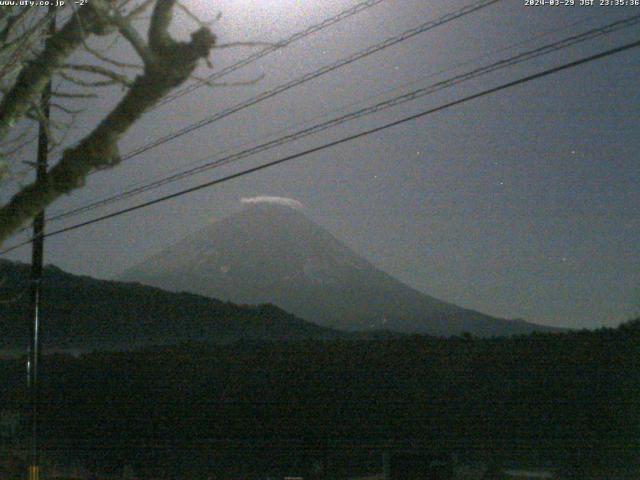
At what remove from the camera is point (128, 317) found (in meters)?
32.1

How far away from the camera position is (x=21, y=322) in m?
30.3

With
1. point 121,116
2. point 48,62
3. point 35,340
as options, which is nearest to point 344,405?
point 35,340

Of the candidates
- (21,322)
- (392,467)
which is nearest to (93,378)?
(21,322)

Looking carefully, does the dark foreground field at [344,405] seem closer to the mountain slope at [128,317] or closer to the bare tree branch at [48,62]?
the mountain slope at [128,317]

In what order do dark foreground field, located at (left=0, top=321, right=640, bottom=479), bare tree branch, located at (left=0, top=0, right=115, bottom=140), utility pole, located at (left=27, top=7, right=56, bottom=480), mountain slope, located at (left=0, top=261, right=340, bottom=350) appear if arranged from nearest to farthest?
1. bare tree branch, located at (left=0, top=0, right=115, bottom=140)
2. utility pole, located at (left=27, top=7, right=56, bottom=480)
3. dark foreground field, located at (left=0, top=321, right=640, bottom=479)
4. mountain slope, located at (left=0, top=261, right=340, bottom=350)

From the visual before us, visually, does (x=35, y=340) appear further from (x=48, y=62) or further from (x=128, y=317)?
(x=128, y=317)

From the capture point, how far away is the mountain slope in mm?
31344

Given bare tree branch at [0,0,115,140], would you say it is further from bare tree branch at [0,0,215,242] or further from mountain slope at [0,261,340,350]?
mountain slope at [0,261,340,350]

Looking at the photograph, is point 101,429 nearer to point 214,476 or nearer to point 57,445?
point 57,445

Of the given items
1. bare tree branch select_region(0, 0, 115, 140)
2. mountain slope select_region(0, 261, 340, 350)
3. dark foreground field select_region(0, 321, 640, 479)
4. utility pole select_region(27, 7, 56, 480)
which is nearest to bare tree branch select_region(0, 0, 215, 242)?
bare tree branch select_region(0, 0, 115, 140)

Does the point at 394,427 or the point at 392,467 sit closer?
the point at 392,467

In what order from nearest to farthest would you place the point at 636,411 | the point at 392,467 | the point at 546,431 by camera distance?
the point at 392,467 → the point at 636,411 → the point at 546,431

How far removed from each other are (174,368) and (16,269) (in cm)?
621

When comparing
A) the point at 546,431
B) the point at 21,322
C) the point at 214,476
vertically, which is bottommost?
the point at 214,476
